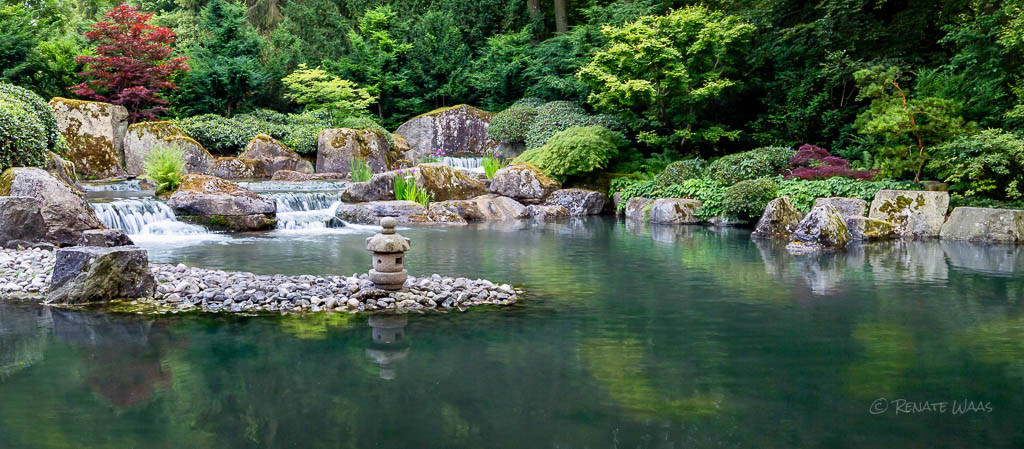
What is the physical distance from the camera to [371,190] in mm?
15562

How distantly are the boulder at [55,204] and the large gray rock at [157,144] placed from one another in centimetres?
832

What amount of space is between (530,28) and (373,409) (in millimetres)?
23506

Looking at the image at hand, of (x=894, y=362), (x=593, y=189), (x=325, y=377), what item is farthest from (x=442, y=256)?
(x=593, y=189)

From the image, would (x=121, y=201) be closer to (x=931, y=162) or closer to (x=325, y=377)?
(x=325, y=377)

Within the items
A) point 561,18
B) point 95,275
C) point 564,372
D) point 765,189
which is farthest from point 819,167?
point 561,18

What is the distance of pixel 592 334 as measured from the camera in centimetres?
545

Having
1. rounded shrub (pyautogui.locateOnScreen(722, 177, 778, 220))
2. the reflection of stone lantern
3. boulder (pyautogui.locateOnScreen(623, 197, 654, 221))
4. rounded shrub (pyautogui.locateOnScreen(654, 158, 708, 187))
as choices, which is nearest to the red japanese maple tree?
boulder (pyautogui.locateOnScreen(623, 197, 654, 221))

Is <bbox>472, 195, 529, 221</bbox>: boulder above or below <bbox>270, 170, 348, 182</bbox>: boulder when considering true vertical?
below

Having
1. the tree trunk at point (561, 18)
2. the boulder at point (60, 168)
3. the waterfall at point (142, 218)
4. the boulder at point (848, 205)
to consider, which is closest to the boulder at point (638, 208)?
the boulder at point (848, 205)

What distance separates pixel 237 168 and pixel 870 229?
15.0m

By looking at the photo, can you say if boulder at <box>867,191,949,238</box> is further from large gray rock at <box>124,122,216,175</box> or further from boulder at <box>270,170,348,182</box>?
large gray rock at <box>124,122,216,175</box>

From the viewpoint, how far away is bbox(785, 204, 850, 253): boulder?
35.0 ft

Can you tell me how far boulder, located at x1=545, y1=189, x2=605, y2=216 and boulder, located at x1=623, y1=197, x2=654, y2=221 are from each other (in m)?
0.97

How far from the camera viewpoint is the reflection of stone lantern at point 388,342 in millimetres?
4633
